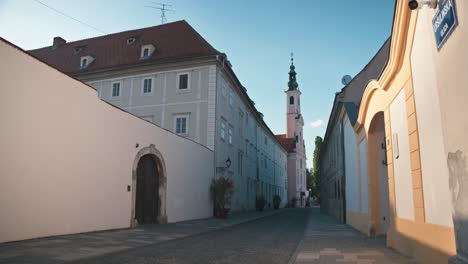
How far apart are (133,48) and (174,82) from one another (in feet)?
19.6

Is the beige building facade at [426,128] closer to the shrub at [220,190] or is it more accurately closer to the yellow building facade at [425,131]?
the yellow building facade at [425,131]

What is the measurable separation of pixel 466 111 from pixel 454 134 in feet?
1.49

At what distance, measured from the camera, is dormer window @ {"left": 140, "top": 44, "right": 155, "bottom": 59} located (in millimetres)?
28945

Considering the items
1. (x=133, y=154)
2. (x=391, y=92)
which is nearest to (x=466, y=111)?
(x=391, y=92)

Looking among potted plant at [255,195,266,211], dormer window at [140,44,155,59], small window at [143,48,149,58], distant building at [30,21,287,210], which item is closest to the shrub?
distant building at [30,21,287,210]

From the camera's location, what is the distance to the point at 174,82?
2750 centimetres

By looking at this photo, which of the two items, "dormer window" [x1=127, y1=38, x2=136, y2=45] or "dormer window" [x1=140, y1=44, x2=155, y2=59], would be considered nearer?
"dormer window" [x1=140, y1=44, x2=155, y2=59]

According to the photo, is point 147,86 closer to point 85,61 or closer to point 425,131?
point 85,61

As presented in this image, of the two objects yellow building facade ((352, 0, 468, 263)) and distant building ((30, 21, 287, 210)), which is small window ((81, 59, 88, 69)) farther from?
yellow building facade ((352, 0, 468, 263))

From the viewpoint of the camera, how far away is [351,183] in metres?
16.7

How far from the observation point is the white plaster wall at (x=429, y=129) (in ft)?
18.0

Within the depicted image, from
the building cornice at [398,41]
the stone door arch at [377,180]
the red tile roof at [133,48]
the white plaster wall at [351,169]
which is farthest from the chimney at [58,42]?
the building cornice at [398,41]

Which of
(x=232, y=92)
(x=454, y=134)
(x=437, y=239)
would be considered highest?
(x=232, y=92)

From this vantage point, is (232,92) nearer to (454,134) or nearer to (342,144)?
(342,144)
